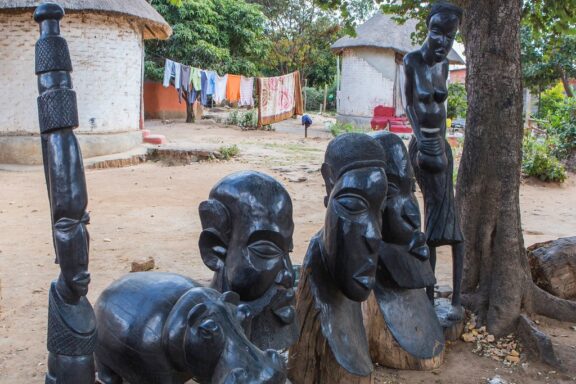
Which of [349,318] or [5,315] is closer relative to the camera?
[349,318]

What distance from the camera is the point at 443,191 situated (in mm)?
3197

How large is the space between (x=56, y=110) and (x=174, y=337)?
0.68 meters

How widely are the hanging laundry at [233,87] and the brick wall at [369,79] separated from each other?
377cm

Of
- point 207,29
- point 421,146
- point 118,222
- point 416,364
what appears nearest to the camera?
point 416,364

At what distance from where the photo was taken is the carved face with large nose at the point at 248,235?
193 centimetres

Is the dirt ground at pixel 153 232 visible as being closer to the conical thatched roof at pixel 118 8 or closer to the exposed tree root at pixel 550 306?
the exposed tree root at pixel 550 306

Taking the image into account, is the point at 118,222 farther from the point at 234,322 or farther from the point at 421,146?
the point at 234,322

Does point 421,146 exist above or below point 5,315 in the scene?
above

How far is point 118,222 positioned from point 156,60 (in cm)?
1336

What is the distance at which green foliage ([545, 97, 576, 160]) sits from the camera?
37.2 feet

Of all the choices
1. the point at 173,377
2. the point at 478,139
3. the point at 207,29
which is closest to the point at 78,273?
the point at 173,377

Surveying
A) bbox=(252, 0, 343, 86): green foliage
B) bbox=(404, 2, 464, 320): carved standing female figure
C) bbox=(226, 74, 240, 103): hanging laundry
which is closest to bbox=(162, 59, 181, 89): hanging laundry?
bbox=(226, 74, 240, 103): hanging laundry

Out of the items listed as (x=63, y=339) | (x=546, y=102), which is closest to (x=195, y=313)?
(x=63, y=339)

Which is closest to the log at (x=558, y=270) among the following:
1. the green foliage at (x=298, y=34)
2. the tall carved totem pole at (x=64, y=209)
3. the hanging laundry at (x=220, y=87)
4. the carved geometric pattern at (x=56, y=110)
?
the tall carved totem pole at (x=64, y=209)
